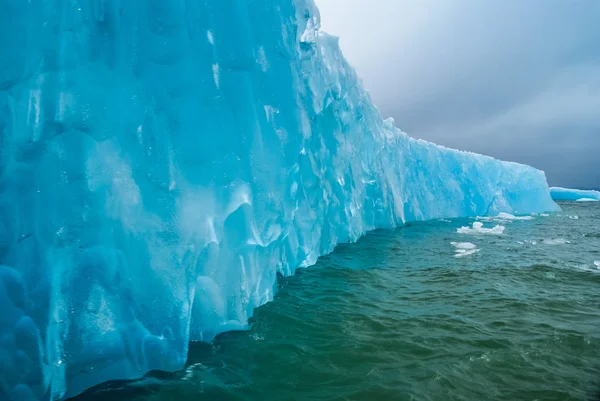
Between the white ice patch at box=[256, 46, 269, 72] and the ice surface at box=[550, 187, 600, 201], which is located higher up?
the white ice patch at box=[256, 46, 269, 72]

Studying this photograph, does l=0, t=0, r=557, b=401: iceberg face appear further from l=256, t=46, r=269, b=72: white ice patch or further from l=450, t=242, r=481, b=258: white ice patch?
l=450, t=242, r=481, b=258: white ice patch

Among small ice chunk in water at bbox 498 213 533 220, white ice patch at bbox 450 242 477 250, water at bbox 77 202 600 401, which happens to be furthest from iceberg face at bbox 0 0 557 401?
small ice chunk in water at bbox 498 213 533 220

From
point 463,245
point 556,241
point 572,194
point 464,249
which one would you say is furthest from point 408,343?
point 572,194

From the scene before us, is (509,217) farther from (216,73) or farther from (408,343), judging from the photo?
(216,73)

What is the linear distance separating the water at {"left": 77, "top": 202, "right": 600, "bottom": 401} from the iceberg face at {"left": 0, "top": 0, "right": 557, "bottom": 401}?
466 millimetres

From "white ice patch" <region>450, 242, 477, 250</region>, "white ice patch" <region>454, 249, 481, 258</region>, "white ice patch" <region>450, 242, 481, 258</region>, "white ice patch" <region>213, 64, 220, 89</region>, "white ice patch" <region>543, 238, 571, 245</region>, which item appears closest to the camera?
"white ice patch" <region>213, 64, 220, 89</region>

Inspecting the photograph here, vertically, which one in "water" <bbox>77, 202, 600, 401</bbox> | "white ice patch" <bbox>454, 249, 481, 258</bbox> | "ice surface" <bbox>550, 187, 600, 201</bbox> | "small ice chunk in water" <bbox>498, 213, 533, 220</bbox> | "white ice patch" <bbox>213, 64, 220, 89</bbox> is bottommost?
"water" <bbox>77, 202, 600, 401</bbox>

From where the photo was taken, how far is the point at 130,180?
3.78 meters

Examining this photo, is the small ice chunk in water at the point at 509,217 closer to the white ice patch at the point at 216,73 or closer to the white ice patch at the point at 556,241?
the white ice patch at the point at 556,241

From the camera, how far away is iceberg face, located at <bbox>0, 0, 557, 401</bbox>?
3.24 metres

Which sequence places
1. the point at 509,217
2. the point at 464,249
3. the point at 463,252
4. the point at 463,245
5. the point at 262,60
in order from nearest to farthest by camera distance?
the point at 262,60
the point at 463,252
the point at 464,249
the point at 463,245
the point at 509,217

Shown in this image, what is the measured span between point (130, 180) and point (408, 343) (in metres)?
3.86

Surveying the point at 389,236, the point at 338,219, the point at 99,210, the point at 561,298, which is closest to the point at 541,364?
the point at 561,298

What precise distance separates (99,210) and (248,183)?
1.98 metres
